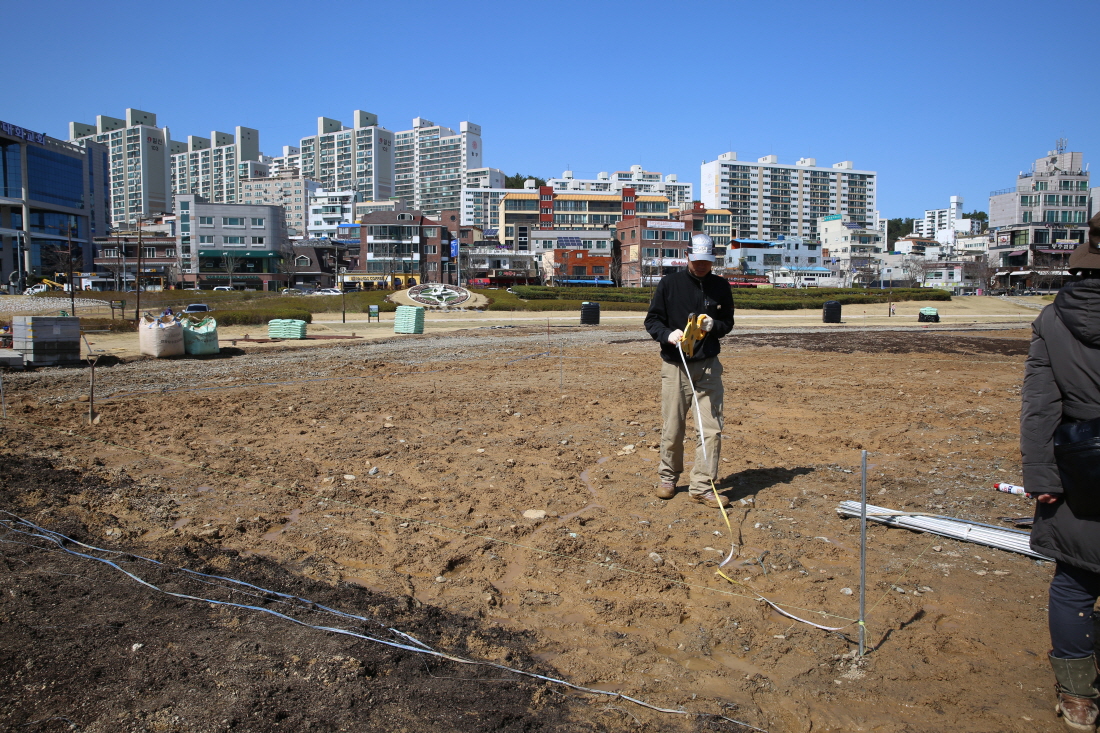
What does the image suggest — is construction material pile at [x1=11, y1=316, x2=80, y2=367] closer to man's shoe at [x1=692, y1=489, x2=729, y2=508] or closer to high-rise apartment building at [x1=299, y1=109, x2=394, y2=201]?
man's shoe at [x1=692, y1=489, x2=729, y2=508]

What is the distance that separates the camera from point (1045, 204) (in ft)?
334

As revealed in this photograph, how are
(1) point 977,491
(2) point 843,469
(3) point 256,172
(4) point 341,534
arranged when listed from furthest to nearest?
(3) point 256,172 → (2) point 843,469 → (1) point 977,491 → (4) point 341,534

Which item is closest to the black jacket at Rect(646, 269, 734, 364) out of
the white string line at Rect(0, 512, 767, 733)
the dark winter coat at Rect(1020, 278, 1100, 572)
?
the dark winter coat at Rect(1020, 278, 1100, 572)

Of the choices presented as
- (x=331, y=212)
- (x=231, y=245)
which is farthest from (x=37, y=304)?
(x=331, y=212)

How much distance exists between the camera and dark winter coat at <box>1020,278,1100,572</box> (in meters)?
2.79

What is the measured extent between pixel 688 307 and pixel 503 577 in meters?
2.60

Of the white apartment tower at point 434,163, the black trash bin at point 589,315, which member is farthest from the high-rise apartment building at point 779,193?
the black trash bin at point 589,315

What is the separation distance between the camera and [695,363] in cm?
551

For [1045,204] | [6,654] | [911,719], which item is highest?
[1045,204]

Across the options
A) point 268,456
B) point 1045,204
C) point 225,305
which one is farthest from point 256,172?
point 268,456

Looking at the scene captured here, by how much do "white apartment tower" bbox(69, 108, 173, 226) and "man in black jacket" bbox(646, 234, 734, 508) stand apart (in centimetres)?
20727

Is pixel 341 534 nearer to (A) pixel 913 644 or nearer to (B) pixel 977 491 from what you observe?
(A) pixel 913 644

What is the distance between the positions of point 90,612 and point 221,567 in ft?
2.77

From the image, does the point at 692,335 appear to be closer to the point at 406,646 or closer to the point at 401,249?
the point at 406,646
